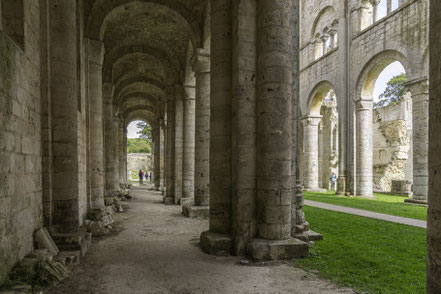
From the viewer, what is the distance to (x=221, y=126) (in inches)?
241

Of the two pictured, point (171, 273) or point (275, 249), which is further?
point (275, 249)

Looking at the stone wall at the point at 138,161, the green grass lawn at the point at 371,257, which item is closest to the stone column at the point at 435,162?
the green grass lawn at the point at 371,257

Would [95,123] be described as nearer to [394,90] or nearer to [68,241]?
[68,241]

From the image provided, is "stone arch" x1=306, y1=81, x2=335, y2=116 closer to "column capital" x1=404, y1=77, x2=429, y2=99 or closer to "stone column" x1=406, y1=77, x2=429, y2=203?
"column capital" x1=404, y1=77, x2=429, y2=99

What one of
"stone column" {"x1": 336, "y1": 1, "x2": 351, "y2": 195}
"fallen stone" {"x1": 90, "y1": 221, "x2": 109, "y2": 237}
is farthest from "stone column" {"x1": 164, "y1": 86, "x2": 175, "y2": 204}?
"stone column" {"x1": 336, "y1": 1, "x2": 351, "y2": 195}

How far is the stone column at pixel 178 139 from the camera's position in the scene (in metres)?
13.7

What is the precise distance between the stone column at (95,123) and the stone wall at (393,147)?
65.7 ft

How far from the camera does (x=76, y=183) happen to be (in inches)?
230

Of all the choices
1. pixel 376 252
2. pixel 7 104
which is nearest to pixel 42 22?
pixel 7 104

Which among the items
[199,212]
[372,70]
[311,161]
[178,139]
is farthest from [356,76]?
[199,212]

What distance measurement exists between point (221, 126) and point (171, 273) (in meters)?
2.82

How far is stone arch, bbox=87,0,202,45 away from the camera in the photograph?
31.8ft

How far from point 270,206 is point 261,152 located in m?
0.97

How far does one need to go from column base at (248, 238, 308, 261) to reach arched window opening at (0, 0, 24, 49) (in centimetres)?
492
